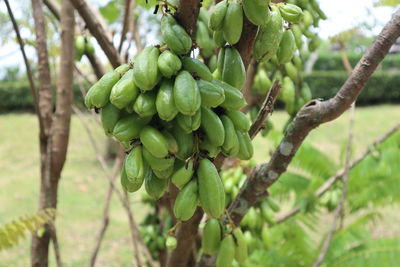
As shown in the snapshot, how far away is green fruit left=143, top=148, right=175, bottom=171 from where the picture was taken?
734mm

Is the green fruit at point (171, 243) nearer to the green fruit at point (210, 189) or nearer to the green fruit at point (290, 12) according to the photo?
the green fruit at point (210, 189)

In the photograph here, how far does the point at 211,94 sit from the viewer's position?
72cm

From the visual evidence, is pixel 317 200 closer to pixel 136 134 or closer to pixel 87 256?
pixel 136 134

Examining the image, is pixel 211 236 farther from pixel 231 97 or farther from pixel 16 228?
pixel 16 228

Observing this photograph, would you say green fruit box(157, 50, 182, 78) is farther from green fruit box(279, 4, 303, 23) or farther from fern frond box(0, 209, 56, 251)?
fern frond box(0, 209, 56, 251)

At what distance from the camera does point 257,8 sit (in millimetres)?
732

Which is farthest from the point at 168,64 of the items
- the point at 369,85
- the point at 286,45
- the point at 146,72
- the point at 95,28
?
the point at 369,85

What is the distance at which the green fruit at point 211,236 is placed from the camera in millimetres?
1039

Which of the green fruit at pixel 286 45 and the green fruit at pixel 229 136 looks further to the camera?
the green fruit at pixel 286 45

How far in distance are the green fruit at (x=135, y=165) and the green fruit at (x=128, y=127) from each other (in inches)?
1.0

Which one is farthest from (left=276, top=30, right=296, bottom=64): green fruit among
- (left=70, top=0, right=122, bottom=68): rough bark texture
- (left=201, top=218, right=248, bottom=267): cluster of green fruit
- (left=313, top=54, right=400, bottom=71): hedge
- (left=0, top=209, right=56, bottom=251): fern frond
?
(left=313, top=54, right=400, bottom=71): hedge

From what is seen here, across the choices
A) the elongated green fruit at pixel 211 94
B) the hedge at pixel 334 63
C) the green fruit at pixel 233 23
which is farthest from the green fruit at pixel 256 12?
the hedge at pixel 334 63

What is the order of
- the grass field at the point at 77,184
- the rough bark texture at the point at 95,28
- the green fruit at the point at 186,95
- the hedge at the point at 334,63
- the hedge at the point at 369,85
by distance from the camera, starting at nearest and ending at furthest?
the green fruit at the point at 186,95, the rough bark texture at the point at 95,28, the grass field at the point at 77,184, the hedge at the point at 369,85, the hedge at the point at 334,63

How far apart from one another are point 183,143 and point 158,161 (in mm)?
48
